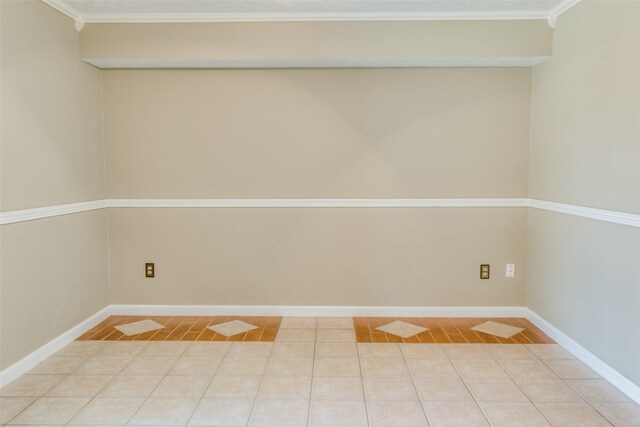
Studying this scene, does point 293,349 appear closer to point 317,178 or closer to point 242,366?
point 242,366

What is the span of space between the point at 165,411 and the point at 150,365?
0.57 meters

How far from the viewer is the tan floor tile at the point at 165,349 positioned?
2.77 meters

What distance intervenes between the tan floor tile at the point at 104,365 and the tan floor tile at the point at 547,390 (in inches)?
93.8

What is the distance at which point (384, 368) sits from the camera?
8.43ft

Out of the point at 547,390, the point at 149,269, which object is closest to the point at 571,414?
the point at 547,390

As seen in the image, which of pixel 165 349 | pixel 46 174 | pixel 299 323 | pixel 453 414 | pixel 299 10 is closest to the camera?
pixel 453 414

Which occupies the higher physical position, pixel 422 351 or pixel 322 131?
pixel 322 131

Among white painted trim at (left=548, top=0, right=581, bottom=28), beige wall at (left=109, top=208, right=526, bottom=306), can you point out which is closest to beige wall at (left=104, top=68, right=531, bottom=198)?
beige wall at (left=109, top=208, right=526, bottom=306)

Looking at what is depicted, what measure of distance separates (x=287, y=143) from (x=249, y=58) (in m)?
0.70

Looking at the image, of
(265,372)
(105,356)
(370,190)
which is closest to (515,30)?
(370,190)

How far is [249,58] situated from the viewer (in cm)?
309

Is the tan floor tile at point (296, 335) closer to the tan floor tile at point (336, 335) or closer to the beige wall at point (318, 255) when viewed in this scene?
the tan floor tile at point (336, 335)

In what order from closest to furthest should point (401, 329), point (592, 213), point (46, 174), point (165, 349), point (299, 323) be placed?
point (592, 213) → point (46, 174) → point (165, 349) → point (401, 329) → point (299, 323)

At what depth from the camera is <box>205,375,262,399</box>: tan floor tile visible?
2.27 meters
